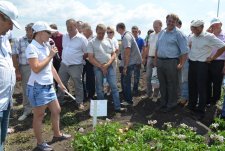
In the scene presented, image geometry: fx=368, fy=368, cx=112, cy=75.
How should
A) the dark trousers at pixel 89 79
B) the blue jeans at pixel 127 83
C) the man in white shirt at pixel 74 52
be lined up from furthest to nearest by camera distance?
the dark trousers at pixel 89 79
the blue jeans at pixel 127 83
the man in white shirt at pixel 74 52

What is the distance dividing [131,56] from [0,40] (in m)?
5.32

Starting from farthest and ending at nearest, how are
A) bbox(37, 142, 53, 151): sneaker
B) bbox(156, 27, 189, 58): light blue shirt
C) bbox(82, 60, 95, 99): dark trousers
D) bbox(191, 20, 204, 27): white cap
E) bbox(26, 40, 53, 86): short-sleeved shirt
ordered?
bbox(82, 60, 95, 99): dark trousers, bbox(156, 27, 189, 58): light blue shirt, bbox(191, 20, 204, 27): white cap, bbox(37, 142, 53, 151): sneaker, bbox(26, 40, 53, 86): short-sleeved shirt

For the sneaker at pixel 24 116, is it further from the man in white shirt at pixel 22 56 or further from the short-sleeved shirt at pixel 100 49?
the short-sleeved shirt at pixel 100 49

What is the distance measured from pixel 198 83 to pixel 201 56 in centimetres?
57

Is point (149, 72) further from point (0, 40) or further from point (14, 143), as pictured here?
point (0, 40)

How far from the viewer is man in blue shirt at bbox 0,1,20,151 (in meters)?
3.37

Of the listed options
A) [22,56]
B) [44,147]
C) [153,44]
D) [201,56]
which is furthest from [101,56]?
[44,147]

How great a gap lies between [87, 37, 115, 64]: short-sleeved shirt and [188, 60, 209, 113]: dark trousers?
1.78 meters

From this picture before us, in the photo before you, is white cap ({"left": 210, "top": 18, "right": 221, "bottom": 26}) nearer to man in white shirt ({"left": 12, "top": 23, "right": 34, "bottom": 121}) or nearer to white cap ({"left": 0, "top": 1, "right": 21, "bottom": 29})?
man in white shirt ({"left": 12, "top": 23, "right": 34, "bottom": 121})

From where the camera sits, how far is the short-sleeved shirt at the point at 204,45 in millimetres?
7250

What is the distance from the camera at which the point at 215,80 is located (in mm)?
7758

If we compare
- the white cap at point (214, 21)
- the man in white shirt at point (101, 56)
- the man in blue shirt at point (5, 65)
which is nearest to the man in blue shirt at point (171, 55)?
the white cap at point (214, 21)

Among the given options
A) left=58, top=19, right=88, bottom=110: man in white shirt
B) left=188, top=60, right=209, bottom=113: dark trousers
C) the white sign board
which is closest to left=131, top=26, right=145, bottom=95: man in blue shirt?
left=58, top=19, right=88, bottom=110: man in white shirt

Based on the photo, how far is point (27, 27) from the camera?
7109mm
